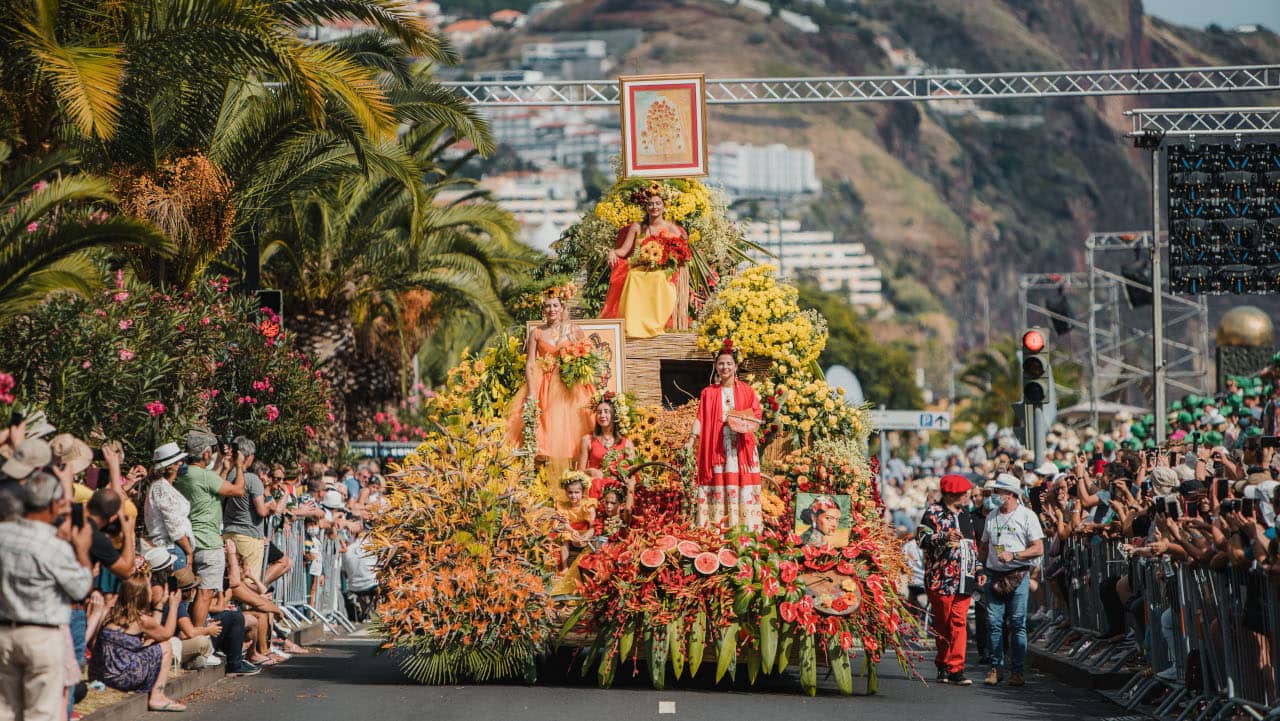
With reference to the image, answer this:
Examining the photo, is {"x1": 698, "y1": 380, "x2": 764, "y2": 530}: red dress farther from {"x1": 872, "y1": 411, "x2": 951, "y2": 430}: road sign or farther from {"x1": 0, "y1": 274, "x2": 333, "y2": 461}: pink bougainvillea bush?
{"x1": 872, "y1": 411, "x2": 951, "y2": 430}: road sign

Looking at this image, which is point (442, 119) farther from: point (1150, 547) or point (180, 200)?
point (1150, 547)

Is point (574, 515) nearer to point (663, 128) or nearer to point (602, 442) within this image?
point (602, 442)

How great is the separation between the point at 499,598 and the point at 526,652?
610 mm

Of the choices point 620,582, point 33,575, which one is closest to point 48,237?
point 620,582

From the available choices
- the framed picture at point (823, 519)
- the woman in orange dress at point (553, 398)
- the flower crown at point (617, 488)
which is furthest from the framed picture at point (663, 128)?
the framed picture at point (823, 519)

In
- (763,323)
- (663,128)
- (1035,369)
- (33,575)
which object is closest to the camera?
(33,575)

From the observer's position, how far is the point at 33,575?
9.27 m

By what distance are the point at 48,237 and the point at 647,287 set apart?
6.45 meters

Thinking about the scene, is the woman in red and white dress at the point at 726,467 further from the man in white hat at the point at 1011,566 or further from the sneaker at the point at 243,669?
the sneaker at the point at 243,669

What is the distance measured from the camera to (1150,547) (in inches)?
552

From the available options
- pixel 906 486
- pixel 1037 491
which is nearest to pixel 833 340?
pixel 906 486

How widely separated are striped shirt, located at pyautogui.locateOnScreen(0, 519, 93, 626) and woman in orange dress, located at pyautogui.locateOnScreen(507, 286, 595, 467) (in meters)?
9.28

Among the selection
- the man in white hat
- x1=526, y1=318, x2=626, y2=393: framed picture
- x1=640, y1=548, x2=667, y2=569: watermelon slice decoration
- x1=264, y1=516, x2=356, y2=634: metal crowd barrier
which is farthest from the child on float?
the man in white hat

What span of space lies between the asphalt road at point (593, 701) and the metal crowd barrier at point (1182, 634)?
555 mm
